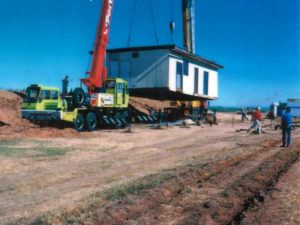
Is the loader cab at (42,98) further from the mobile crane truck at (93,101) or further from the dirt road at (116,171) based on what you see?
the dirt road at (116,171)

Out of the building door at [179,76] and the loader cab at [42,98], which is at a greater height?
the building door at [179,76]

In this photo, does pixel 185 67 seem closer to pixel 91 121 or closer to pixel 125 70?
pixel 125 70

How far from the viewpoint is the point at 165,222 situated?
6645 millimetres

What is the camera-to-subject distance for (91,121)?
78.7ft

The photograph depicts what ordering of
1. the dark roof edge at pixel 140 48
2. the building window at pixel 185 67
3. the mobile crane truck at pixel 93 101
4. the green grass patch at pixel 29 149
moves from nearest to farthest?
the green grass patch at pixel 29 149
the mobile crane truck at pixel 93 101
the dark roof edge at pixel 140 48
the building window at pixel 185 67

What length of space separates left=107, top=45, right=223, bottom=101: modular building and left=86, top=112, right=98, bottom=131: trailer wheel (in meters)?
8.64

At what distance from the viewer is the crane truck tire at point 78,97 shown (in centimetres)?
2296

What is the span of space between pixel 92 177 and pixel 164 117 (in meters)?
21.6

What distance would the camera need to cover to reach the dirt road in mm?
7422

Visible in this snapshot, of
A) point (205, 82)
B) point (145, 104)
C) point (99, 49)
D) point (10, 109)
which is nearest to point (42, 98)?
point (99, 49)

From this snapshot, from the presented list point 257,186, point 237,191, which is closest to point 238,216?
point 237,191

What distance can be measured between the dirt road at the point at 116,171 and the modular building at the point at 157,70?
12238mm

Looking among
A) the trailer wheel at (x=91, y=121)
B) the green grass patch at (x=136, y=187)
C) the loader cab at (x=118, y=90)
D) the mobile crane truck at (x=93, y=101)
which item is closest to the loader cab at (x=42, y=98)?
the mobile crane truck at (x=93, y=101)

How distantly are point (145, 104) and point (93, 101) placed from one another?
26.0 ft
